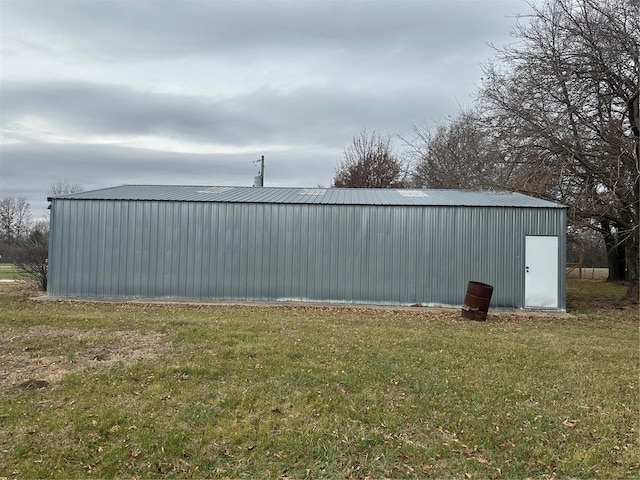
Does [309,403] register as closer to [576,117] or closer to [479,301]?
[479,301]

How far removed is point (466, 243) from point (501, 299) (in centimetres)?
178

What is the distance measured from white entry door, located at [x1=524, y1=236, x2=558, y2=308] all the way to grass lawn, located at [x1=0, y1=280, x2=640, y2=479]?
12.4 ft

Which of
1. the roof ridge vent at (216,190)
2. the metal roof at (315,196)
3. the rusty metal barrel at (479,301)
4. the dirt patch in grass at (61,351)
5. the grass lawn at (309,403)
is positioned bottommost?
the grass lawn at (309,403)

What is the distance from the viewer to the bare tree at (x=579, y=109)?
1266 centimetres

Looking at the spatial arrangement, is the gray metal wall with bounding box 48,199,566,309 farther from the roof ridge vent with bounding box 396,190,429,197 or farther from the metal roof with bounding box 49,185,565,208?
the roof ridge vent with bounding box 396,190,429,197

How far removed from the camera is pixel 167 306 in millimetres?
11469

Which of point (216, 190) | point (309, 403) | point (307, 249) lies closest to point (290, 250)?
point (307, 249)

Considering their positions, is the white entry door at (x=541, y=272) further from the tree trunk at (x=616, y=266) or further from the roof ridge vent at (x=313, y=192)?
the tree trunk at (x=616, y=266)

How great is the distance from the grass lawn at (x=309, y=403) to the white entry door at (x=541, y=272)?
12.4 ft

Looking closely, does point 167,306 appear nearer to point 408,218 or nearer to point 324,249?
point 324,249

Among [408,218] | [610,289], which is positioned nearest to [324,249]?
[408,218]

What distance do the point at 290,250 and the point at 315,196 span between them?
2211 mm

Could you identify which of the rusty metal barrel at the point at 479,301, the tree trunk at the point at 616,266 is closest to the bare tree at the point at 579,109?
the rusty metal barrel at the point at 479,301

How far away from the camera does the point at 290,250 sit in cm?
1280
